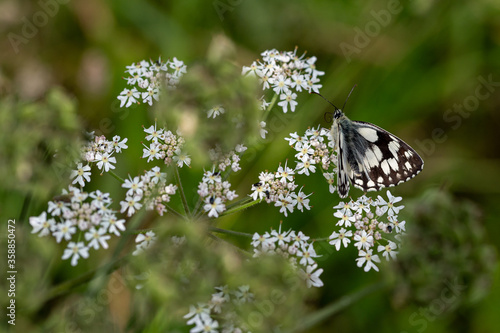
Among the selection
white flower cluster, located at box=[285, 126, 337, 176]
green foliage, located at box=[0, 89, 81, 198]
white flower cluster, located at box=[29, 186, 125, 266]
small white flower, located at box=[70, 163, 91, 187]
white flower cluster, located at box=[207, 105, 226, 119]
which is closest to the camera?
green foliage, located at box=[0, 89, 81, 198]

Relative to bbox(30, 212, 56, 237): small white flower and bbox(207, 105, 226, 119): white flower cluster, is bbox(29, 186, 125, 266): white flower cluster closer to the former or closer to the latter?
bbox(30, 212, 56, 237): small white flower

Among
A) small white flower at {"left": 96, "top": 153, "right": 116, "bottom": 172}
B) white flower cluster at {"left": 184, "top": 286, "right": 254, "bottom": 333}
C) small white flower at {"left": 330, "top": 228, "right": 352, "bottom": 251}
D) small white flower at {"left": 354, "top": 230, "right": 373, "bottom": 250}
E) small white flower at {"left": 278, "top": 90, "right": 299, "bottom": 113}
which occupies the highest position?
small white flower at {"left": 278, "top": 90, "right": 299, "bottom": 113}

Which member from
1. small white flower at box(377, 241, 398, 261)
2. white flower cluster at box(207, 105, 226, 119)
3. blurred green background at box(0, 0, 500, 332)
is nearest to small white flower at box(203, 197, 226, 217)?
white flower cluster at box(207, 105, 226, 119)

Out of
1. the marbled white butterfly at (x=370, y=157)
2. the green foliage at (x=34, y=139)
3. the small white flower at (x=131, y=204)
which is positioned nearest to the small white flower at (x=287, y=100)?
the marbled white butterfly at (x=370, y=157)

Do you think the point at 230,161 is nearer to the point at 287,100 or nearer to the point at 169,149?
the point at 169,149

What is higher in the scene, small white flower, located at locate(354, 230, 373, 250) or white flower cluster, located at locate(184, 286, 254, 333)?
small white flower, located at locate(354, 230, 373, 250)

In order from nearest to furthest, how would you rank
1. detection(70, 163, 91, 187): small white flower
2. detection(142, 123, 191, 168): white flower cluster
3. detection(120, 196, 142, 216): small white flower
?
detection(120, 196, 142, 216): small white flower < detection(70, 163, 91, 187): small white flower < detection(142, 123, 191, 168): white flower cluster

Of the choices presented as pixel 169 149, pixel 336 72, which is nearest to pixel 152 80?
pixel 169 149
